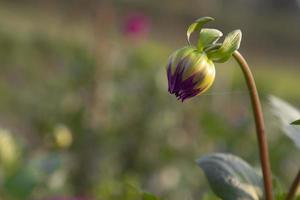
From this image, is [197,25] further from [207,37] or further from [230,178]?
[230,178]

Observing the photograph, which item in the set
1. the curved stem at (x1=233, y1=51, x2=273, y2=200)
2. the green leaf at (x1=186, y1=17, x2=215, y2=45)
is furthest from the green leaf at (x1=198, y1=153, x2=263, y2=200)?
the green leaf at (x1=186, y1=17, x2=215, y2=45)

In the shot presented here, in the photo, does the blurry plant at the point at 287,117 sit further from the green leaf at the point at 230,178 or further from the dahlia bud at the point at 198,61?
the dahlia bud at the point at 198,61

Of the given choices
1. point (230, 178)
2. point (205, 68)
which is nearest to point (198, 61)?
point (205, 68)

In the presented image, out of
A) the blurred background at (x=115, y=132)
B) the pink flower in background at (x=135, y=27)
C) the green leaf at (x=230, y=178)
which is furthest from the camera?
the pink flower in background at (x=135, y=27)

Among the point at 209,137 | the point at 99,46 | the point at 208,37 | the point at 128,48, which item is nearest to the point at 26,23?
the point at 128,48

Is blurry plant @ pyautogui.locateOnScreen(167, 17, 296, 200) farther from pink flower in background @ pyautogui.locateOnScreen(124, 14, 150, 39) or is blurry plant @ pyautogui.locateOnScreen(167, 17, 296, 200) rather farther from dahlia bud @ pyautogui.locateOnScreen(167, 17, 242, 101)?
pink flower in background @ pyautogui.locateOnScreen(124, 14, 150, 39)

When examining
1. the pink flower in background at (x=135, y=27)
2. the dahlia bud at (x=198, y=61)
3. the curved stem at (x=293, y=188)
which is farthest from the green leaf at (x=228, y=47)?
the pink flower in background at (x=135, y=27)
